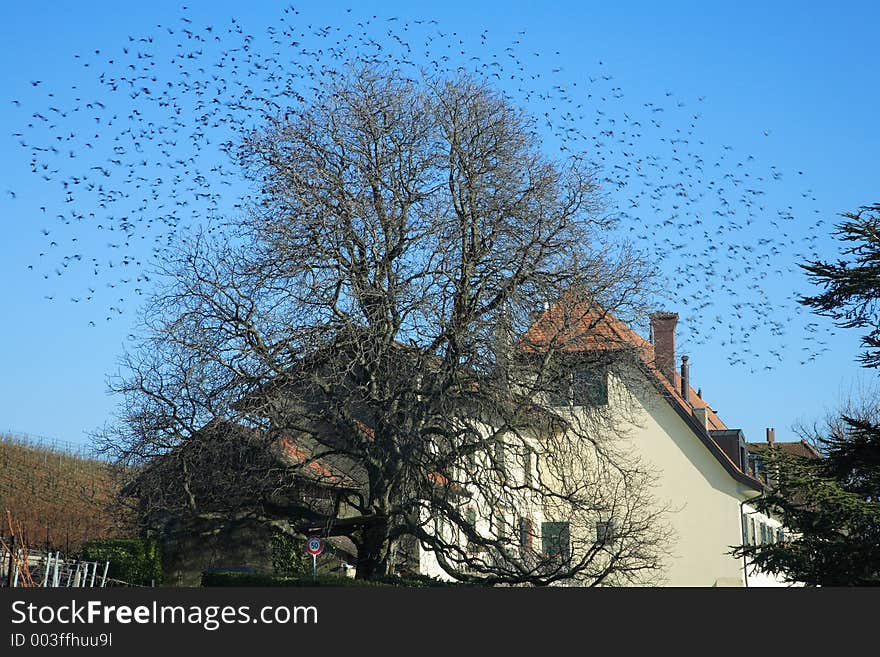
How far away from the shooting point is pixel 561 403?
21.4 m

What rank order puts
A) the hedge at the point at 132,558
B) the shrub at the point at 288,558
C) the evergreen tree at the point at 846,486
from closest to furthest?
the evergreen tree at the point at 846,486
the hedge at the point at 132,558
the shrub at the point at 288,558

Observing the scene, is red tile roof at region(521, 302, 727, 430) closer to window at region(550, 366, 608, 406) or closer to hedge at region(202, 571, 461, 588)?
window at region(550, 366, 608, 406)

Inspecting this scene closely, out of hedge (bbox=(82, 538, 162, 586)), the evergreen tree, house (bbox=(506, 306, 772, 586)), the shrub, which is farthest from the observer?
house (bbox=(506, 306, 772, 586))

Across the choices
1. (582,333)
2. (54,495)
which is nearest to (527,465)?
(582,333)

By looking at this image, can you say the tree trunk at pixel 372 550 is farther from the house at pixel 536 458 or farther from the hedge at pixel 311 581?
the hedge at pixel 311 581

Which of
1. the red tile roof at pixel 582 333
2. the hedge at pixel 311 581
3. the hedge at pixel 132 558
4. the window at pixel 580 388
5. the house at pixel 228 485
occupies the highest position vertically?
the red tile roof at pixel 582 333

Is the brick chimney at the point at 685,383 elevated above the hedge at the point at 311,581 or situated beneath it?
elevated above

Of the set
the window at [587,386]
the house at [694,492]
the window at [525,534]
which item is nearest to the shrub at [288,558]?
the window at [525,534]

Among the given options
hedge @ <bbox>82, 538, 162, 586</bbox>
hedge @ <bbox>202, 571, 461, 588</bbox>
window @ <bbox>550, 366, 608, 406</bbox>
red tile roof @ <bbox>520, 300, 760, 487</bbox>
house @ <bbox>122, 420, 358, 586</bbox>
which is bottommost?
hedge @ <bbox>202, 571, 461, 588</bbox>

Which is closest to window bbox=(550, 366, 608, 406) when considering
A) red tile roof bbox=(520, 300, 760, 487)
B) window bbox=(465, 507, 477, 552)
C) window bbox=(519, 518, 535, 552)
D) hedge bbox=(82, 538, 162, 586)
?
red tile roof bbox=(520, 300, 760, 487)

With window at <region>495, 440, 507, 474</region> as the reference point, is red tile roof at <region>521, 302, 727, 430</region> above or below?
above

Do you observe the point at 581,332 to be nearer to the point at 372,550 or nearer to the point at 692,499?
the point at 372,550

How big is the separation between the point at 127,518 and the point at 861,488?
15.1 meters

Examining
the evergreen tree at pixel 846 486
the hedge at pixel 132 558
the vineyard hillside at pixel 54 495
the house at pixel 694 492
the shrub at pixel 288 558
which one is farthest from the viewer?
the house at pixel 694 492
